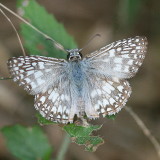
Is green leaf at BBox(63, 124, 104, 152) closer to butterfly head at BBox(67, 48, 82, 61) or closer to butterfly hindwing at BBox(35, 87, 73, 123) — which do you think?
butterfly hindwing at BBox(35, 87, 73, 123)

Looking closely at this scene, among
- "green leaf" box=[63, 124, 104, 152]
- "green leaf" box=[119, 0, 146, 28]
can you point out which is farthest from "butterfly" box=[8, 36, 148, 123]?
"green leaf" box=[119, 0, 146, 28]

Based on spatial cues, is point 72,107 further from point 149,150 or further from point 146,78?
point 146,78

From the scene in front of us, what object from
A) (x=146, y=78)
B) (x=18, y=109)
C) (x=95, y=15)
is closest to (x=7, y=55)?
(x=18, y=109)

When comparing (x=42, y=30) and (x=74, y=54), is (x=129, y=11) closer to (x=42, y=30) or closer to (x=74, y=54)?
(x=42, y=30)

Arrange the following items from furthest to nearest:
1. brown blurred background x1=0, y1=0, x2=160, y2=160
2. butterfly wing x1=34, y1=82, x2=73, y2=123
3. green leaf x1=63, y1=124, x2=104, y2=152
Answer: brown blurred background x1=0, y1=0, x2=160, y2=160 → butterfly wing x1=34, y1=82, x2=73, y2=123 → green leaf x1=63, y1=124, x2=104, y2=152

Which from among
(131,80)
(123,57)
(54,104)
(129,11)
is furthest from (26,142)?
(129,11)

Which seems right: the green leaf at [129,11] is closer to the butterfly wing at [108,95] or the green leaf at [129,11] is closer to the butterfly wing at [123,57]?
the butterfly wing at [123,57]
